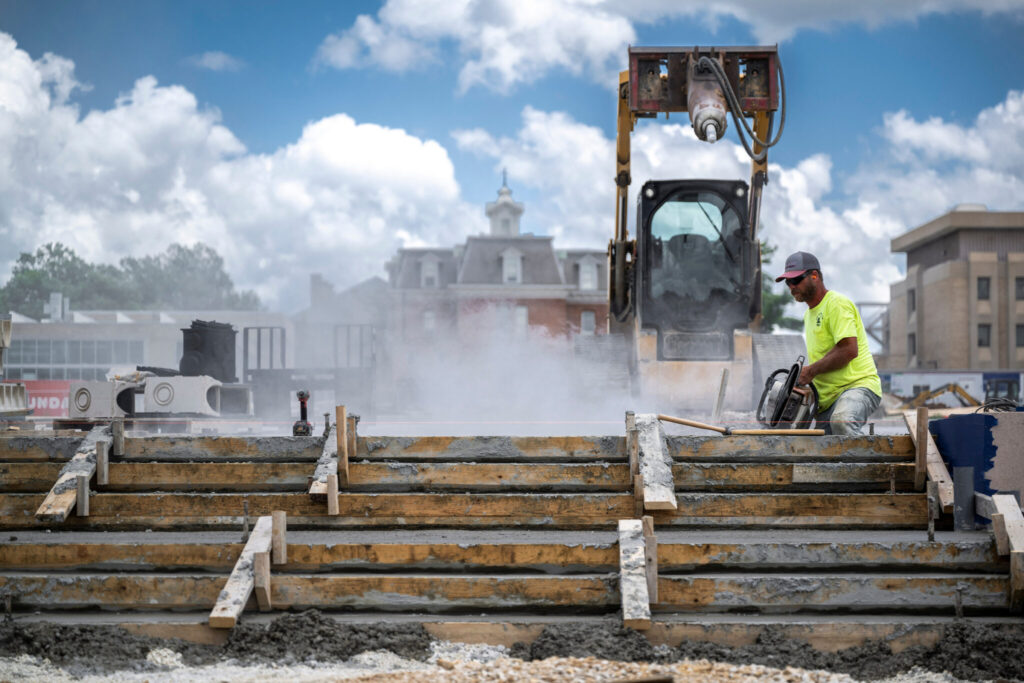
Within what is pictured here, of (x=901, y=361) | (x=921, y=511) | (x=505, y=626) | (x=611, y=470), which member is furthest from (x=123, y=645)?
(x=901, y=361)

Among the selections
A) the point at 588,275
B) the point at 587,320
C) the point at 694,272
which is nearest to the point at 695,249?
the point at 694,272

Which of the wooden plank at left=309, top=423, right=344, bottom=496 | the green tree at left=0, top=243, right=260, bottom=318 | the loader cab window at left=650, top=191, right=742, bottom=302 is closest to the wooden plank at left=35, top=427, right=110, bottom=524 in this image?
the wooden plank at left=309, top=423, right=344, bottom=496

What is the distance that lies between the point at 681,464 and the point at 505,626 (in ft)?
6.39

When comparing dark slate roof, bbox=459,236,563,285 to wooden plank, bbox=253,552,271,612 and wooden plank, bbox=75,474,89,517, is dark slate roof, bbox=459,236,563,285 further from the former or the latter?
wooden plank, bbox=253,552,271,612

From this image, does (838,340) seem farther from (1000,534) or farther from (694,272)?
(694,272)

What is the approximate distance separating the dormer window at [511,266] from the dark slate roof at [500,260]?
0.18 m

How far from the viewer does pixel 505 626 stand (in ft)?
17.7

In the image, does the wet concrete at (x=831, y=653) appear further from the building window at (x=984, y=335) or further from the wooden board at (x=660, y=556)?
the building window at (x=984, y=335)

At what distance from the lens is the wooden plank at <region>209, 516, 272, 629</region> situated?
17.7 ft

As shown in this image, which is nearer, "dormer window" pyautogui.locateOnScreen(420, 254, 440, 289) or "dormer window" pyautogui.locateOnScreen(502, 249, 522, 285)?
"dormer window" pyautogui.locateOnScreen(502, 249, 522, 285)

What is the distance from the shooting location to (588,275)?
4716 cm

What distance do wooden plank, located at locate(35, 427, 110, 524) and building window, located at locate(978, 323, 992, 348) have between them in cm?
3970

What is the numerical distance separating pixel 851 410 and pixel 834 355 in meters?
0.42

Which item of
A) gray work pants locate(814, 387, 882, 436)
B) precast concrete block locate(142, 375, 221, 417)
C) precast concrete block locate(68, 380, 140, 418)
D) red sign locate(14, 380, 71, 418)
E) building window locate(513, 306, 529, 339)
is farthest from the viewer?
building window locate(513, 306, 529, 339)
